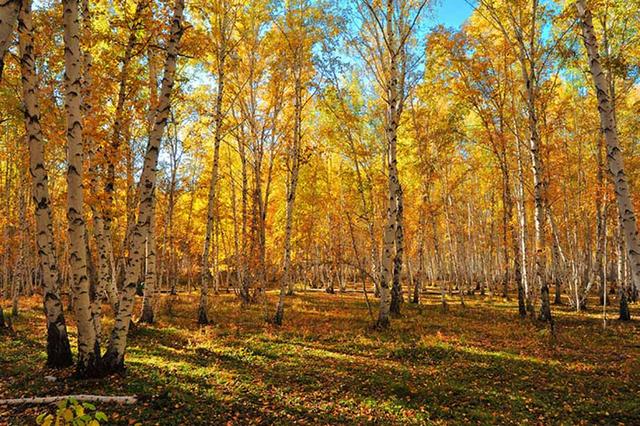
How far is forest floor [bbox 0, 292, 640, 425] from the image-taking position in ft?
20.1

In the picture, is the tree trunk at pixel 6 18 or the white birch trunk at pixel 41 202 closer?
the tree trunk at pixel 6 18

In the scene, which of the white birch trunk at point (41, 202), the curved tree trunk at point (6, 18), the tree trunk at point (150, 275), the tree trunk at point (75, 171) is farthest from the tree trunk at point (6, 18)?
the tree trunk at point (150, 275)

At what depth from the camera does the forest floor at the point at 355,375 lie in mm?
6117

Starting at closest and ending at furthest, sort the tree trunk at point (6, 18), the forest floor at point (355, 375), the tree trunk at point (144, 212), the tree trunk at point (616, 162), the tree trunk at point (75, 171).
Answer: the tree trunk at point (6, 18) → the tree trunk at point (616, 162) → the forest floor at point (355, 375) → the tree trunk at point (75, 171) → the tree trunk at point (144, 212)

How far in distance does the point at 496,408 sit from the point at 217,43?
1507 centimetres

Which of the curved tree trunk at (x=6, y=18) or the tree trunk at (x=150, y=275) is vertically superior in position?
the curved tree trunk at (x=6, y=18)

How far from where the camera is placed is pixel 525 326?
46.6 feet

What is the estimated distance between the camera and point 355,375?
27.0ft

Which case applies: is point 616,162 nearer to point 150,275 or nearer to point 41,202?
point 41,202

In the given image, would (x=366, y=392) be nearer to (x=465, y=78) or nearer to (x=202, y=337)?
(x=202, y=337)

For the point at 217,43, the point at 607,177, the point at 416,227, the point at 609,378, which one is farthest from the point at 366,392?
the point at 416,227

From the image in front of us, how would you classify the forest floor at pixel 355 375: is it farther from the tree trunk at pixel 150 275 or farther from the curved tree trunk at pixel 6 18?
the curved tree trunk at pixel 6 18

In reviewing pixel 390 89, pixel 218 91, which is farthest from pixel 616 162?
pixel 218 91

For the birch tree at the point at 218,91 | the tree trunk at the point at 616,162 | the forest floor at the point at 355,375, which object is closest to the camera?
the tree trunk at the point at 616,162
